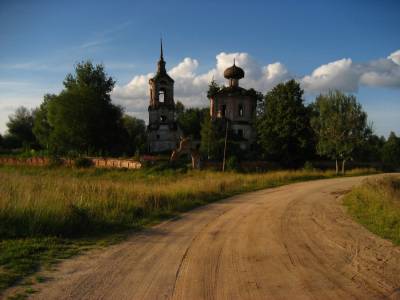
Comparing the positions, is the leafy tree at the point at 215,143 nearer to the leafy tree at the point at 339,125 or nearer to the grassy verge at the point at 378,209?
the leafy tree at the point at 339,125

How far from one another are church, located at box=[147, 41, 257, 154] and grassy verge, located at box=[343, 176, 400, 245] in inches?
1107

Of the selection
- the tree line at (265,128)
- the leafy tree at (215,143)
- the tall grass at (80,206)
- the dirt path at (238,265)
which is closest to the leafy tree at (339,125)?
the tree line at (265,128)

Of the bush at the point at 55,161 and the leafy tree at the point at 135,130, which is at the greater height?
the leafy tree at the point at 135,130

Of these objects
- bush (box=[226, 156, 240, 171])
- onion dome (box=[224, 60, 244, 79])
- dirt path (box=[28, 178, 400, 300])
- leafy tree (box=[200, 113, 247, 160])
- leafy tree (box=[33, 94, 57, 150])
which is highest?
onion dome (box=[224, 60, 244, 79])

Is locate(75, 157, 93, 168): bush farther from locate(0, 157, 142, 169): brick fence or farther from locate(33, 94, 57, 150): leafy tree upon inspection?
locate(33, 94, 57, 150): leafy tree

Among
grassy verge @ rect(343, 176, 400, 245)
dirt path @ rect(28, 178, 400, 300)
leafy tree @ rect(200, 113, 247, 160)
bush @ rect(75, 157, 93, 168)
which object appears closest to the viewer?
dirt path @ rect(28, 178, 400, 300)

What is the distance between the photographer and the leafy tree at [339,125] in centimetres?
3428

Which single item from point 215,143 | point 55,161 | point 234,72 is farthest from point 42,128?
point 215,143

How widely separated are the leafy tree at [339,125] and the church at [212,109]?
10929 millimetres

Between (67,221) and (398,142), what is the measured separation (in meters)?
81.7

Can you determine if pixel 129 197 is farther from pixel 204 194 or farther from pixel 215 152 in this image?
pixel 215 152

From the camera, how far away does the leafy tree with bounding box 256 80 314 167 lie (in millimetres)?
37594

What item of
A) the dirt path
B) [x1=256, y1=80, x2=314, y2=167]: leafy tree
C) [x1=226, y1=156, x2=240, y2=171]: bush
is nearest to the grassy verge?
the dirt path

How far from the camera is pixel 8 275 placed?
18.2ft
